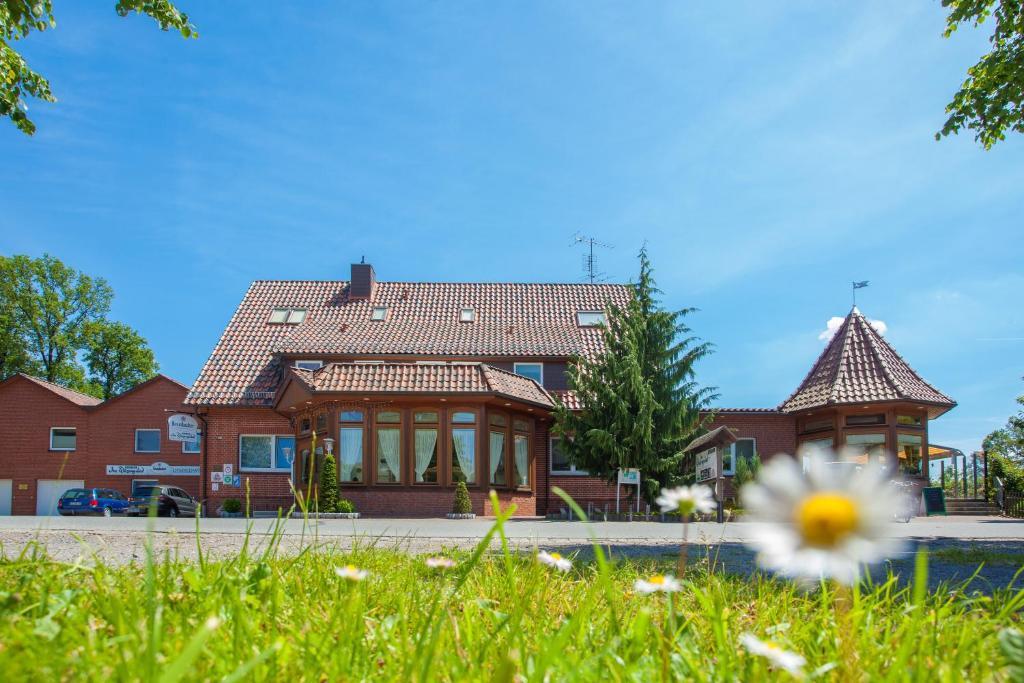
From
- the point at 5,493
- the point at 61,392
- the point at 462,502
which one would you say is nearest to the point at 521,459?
the point at 462,502

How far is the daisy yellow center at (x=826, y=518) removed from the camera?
1027 millimetres

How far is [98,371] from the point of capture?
5250 cm

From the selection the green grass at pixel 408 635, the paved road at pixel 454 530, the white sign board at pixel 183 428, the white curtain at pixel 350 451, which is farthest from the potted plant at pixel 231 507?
A: the green grass at pixel 408 635

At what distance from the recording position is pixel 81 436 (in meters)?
41.1

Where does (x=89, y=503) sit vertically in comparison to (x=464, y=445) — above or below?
below

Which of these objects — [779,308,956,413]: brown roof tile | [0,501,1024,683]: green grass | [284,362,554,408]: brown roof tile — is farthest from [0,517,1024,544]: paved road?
[779,308,956,413]: brown roof tile

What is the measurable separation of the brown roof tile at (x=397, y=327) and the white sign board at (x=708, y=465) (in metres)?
9.99

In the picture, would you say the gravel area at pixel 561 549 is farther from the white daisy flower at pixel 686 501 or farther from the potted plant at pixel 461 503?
the potted plant at pixel 461 503

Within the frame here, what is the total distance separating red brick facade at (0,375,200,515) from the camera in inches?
1604

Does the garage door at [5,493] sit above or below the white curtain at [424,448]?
below

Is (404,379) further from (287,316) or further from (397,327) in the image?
(287,316)

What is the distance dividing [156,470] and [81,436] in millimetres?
4252

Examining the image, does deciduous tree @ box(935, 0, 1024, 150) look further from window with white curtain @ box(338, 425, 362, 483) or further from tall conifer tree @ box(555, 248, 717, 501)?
window with white curtain @ box(338, 425, 362, 483)

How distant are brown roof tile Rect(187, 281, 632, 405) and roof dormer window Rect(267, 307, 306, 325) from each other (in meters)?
0.25
